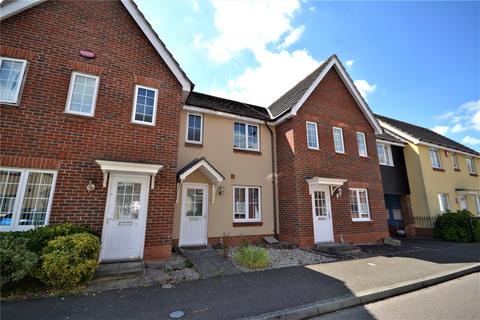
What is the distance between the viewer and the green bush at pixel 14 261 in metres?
4.77

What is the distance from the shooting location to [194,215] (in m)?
9.83

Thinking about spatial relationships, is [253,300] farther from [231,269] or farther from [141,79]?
[141,79]

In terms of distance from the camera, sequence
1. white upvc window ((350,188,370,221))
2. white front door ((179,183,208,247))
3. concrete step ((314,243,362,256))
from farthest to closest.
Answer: white upvc window ((350,188,370,221)) → concrete step ((314,243,362,256)) → white front door ((179,183,208,247))

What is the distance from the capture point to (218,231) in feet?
33.1

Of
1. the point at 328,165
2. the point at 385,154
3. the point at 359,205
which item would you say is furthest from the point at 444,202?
the point at 328,165

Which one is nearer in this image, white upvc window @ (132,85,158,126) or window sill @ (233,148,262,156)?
white upvc window @ (132,85,158,126)

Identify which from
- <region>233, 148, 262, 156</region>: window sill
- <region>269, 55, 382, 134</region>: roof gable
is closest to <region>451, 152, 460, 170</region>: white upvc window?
<region>269, 55, 382, 134</region>: roof gable

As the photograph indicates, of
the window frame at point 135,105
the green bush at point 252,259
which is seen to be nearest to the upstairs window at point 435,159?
the green bush at point 252,259

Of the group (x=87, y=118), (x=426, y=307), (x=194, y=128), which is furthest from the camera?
(x=194, y=128)

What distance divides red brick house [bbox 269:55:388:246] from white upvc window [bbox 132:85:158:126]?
626 centimetres

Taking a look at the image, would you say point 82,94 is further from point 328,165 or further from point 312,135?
point 328,165

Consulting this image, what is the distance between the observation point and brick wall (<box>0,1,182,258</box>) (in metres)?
6.68

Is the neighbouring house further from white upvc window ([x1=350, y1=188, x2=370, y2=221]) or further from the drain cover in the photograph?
the drain cover

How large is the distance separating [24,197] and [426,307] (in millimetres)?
10236
